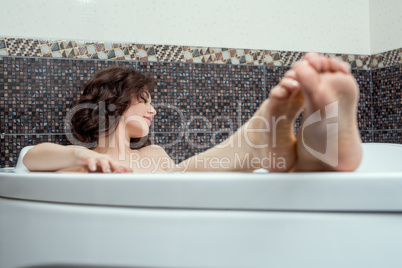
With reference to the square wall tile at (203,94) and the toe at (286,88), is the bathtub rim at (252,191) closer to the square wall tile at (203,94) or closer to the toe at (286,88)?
the toe at (286,88)

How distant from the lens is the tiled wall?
1911 mm

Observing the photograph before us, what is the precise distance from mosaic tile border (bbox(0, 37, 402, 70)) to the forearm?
2.85 feet

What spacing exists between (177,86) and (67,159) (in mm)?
1066

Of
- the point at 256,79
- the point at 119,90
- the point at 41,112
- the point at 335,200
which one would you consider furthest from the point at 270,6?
the point at 335,200

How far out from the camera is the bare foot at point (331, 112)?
77 cm

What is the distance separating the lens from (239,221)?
70 cm

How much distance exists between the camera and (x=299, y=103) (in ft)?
2.80

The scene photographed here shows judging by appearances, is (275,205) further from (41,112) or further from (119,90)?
(41,112)

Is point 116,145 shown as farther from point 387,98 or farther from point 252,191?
point 387,98

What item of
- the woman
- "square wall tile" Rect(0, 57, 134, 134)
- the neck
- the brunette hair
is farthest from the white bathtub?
"square wall tile" Rect(0, 57, 134, 134)

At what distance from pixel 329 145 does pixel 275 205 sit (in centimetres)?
19

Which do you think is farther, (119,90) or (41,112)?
(41,112)

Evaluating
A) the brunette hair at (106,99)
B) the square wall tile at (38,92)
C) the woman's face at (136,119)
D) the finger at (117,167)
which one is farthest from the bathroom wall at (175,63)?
the finger at (117,167)

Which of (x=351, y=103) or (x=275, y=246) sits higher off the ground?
(x=351, y=103)
